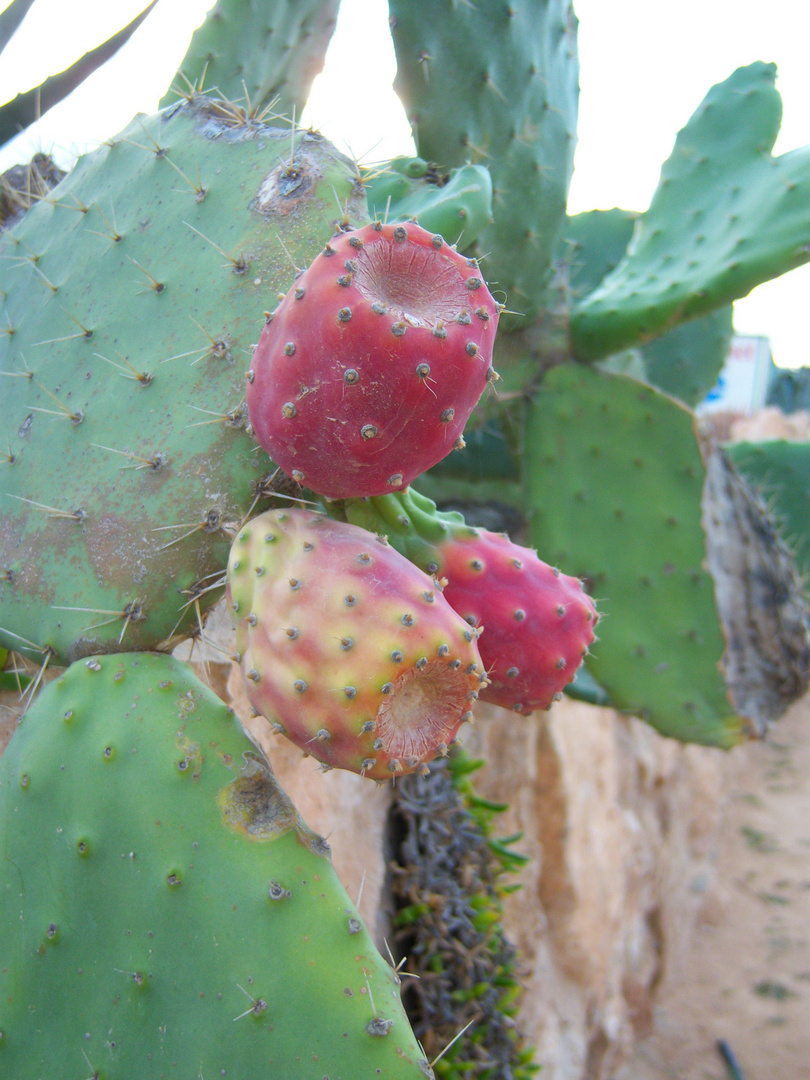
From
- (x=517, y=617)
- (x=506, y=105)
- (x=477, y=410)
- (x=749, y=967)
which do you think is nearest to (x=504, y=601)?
(x=517, y=617)

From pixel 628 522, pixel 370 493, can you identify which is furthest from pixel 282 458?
pixel 628 522

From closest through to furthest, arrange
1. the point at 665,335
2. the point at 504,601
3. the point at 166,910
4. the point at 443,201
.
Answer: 1. the point at 166,910
2. the point at 504,601
3. the point at 443,201
4. the point at 665,335

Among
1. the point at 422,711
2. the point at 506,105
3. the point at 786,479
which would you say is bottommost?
the point at 786,479

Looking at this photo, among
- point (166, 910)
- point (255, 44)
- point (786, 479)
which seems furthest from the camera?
point (786, 479)

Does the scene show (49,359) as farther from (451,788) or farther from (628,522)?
(451,788)

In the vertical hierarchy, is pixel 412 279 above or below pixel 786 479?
above

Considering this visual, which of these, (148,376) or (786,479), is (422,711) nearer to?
(148,376)

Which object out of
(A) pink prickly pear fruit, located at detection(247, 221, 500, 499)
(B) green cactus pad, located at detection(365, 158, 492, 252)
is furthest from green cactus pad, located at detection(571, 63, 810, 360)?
(A) pink prickly pear fruit, located at detection(247, 221, 500, 499)
